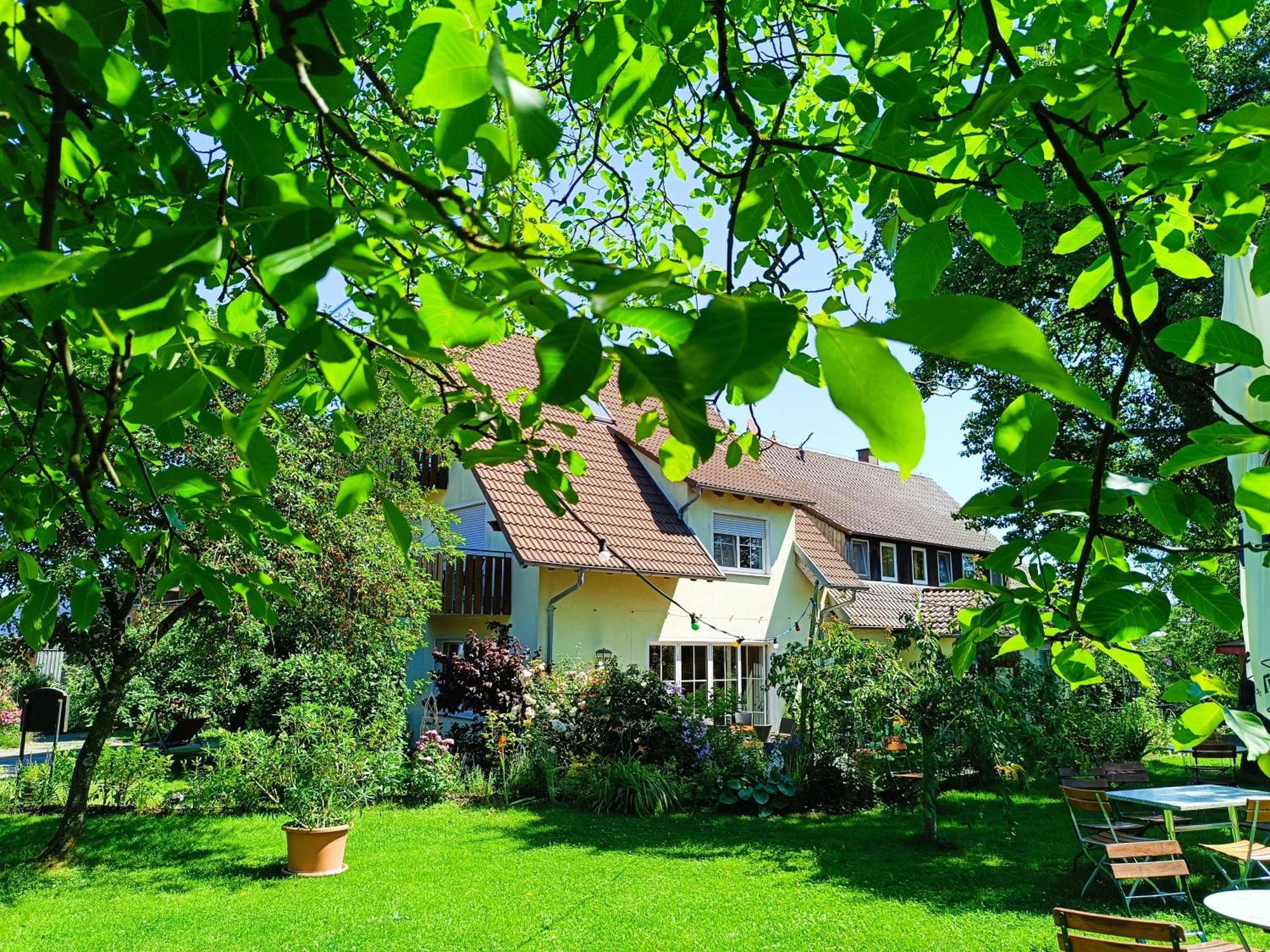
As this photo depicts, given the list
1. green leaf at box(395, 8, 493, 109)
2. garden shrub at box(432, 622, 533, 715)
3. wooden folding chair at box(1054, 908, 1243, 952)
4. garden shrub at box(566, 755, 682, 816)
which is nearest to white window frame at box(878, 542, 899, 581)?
garden shrub at box(432, 622, 533, 715)

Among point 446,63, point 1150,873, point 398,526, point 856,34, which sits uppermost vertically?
point 856,34

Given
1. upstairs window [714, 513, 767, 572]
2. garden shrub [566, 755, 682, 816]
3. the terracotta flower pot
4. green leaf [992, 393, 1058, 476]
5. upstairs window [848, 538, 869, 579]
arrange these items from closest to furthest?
green leaf [992, 393, 1058, 476] < the terracotta flower pot < garden shrub [566, 755, 682, 816] < upstairs window [714, 513, 767, 572] < upstairs window [848, 538, 869, 579]

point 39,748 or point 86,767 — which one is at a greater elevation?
point 86,767

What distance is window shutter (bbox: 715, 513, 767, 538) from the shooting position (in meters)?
17.5

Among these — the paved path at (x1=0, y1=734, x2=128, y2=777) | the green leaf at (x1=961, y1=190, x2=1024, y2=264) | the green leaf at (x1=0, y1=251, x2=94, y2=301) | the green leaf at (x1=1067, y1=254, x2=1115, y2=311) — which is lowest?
the paved path at (x1=0, y1=734, x2=128, y2=777)

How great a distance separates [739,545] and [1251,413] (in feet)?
48.3

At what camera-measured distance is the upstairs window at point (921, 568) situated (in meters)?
25.2

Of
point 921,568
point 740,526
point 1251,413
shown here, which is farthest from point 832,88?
point 921,568

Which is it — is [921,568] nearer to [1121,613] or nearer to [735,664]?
[735,664]

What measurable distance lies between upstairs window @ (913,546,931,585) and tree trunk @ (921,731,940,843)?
15790 millimetres

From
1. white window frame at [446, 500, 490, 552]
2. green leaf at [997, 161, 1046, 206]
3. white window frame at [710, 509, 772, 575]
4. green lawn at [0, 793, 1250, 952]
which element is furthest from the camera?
white window frame at [710, 509, 772, 575]

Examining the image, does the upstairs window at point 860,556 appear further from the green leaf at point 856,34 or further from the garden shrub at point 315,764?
the green leaf at point 856,34

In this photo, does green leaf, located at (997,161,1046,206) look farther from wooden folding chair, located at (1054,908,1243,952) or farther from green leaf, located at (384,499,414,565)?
wooden folding chair, located at (1054,908,1243,952)

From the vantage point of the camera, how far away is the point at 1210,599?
150 cm
